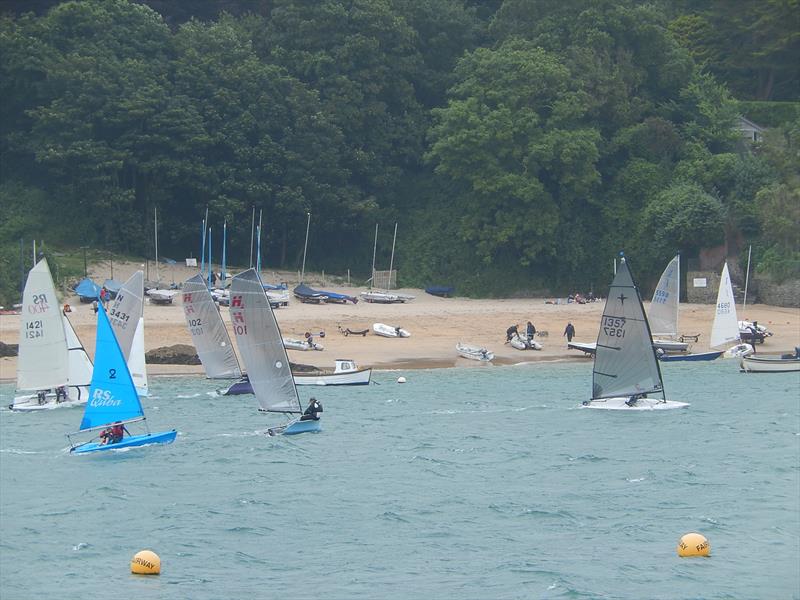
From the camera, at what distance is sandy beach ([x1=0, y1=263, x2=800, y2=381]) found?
5134cm

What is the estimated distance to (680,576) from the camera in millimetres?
26078

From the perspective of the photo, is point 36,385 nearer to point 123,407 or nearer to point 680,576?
point 123,407

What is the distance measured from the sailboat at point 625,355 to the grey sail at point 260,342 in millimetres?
9588

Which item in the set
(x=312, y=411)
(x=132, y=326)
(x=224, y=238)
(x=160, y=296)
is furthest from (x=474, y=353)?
(x=224, y=238)

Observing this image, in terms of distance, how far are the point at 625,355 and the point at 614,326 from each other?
3.01 feet

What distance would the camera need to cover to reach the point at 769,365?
51031 millimetres

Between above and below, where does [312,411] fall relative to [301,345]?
below

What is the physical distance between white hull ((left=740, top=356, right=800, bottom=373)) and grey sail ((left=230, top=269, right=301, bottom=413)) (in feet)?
63.5

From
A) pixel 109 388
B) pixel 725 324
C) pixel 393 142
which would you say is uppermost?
pixel 393 142

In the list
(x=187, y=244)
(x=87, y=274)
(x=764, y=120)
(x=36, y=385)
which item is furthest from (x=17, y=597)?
(x=764, y=120)


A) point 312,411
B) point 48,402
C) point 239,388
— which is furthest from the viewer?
point 239,388

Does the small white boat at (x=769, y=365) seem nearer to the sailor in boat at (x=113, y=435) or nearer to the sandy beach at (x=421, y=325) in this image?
the sandy beach at (x=421, y=325)

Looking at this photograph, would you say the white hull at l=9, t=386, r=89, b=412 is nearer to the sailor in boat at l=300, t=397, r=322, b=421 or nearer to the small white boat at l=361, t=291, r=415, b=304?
the sailor in boat at l=300, t=397, r=322, b=421

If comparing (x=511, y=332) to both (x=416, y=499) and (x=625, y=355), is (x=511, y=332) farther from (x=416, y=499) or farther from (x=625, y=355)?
(x=416, y=499)
